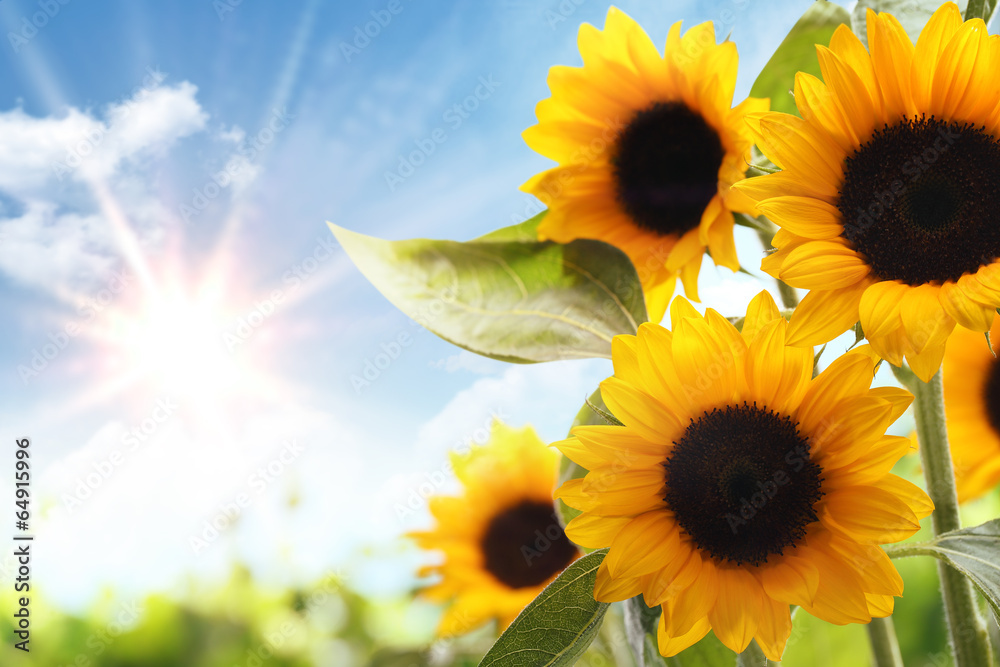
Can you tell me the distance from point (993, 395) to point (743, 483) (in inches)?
16.1

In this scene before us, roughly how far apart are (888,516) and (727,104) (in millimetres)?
299

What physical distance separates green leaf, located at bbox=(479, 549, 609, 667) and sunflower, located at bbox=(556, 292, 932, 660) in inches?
1.1

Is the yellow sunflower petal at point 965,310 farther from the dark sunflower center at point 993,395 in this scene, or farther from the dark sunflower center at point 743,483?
the dark sunflower center at point 993,395

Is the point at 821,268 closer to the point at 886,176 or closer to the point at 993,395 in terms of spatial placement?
the point at 886,176

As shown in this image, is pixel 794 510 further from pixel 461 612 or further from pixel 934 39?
pixel 461 612

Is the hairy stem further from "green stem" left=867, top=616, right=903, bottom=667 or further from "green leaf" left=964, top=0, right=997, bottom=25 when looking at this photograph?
"green leaf" left=964, top=0, right=997, bottom=25

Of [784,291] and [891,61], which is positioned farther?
[784,291]

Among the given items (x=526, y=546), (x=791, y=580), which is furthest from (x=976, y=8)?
(x=526, y=546)

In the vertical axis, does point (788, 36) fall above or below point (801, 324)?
above

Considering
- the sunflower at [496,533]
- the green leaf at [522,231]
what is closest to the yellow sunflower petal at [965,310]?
the green leaf at [522,231]

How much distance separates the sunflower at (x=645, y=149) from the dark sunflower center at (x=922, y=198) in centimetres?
11

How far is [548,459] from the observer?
3.12 feet

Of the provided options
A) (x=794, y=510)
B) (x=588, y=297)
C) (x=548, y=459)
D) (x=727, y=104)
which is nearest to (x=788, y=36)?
(x=727, y=104)

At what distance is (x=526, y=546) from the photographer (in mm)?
958
